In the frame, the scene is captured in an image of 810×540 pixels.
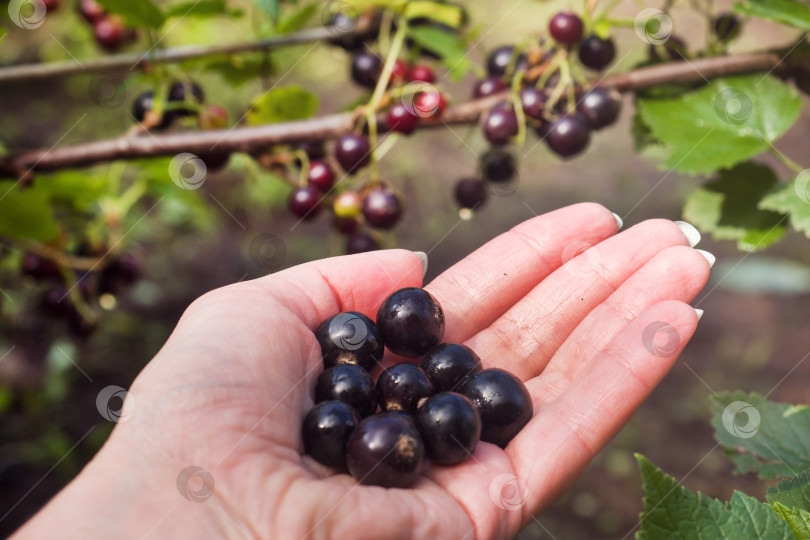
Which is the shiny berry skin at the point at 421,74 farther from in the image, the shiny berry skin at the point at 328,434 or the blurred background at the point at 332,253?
the shiny berry skin at the point at 328,434

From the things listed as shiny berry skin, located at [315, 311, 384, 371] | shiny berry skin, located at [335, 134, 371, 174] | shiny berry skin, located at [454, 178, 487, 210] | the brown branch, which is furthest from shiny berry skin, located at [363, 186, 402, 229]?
shiny berry skin, located at [315, 311, 384, 371]

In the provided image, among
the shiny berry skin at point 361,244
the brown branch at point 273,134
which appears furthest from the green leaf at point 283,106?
the shiny berry skin at point 361,244

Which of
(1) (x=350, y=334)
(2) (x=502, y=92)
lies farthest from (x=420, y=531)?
(2) (x=502, y=92)

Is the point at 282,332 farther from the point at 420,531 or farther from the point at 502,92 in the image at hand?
the point at 502,92

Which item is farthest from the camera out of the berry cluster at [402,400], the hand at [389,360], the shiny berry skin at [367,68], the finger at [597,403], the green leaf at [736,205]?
the shiny berry skin at [367,68]

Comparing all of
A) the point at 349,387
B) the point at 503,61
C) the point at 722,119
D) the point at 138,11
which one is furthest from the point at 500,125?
the point at 138,11
